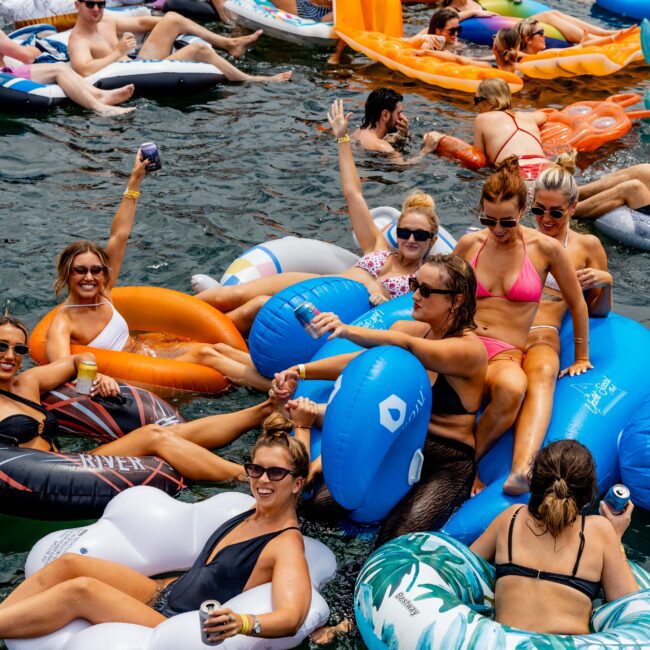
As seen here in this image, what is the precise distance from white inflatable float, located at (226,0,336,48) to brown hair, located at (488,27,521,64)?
2457mm

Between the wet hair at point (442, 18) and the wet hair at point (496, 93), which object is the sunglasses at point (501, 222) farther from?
the wet hair at point (442, 18)

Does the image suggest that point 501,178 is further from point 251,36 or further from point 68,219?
point 251,36

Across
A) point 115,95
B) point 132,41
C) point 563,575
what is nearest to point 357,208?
point 563,575

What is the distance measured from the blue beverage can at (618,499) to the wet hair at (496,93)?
6.11 meters

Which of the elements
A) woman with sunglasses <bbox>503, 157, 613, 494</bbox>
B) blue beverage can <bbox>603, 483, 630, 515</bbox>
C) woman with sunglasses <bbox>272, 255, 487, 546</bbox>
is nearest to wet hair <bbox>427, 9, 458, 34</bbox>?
woman with sunglasses <bbox>503, 157, 613, 494</bbox>

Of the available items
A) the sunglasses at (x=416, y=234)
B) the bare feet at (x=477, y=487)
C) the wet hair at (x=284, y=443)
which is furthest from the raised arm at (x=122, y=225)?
the bare feet at (x=477, y=487)

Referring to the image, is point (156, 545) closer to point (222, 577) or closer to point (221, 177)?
point (222, 577)

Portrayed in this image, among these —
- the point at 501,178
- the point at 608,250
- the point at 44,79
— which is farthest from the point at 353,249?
the point at 44,79

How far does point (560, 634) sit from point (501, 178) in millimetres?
2541

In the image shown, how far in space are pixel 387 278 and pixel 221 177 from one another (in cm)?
379

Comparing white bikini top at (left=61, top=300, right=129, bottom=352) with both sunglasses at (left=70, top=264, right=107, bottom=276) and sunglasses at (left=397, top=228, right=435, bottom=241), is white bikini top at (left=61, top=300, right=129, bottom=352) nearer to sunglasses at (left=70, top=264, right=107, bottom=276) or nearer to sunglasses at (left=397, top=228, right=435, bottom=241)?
sunglasses at (left=70, top=264, right=107, bottom=276)

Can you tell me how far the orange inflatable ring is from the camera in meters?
6.49

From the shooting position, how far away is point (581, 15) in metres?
16.1

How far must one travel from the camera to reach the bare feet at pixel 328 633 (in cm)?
463
